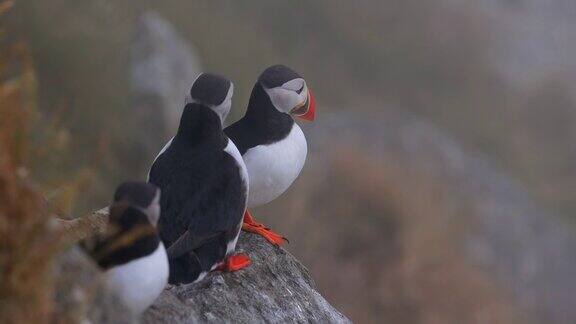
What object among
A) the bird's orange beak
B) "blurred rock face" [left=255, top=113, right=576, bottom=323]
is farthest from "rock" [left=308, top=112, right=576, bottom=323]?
the bird's orange beak

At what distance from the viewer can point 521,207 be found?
17969mm

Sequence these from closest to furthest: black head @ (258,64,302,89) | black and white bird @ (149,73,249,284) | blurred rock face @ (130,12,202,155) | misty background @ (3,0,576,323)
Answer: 1. black and white bird @ (149,73,249,284)
2. black head @ (258,64,302,89)
3. misty background @ (3,0,576,323)
4. blurred rock face @ (130,12,202,155)

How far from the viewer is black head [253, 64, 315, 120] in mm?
5828

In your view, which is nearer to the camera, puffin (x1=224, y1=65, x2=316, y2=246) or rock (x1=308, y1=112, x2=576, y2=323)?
puffin (x1=224, y1=65, x2=316, y2=246)

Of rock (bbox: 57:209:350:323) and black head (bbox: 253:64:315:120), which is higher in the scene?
black head (bbox: 253:64:315:120)

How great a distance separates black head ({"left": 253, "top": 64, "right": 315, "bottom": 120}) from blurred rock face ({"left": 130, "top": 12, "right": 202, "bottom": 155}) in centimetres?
801

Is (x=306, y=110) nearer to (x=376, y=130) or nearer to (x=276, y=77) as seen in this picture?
(x=276, y=77)

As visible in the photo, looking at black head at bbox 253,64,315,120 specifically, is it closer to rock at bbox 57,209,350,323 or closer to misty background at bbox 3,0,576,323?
rock at bbox 57,209,350,323

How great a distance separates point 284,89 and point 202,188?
112 centimetres

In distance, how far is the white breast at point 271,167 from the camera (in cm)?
566

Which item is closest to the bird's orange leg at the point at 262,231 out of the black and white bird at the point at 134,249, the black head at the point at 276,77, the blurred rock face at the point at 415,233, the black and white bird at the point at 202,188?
the black and white bird at the point at 202,188

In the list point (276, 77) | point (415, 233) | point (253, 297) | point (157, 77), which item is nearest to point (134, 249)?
point (253, 297)

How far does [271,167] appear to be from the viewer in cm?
566

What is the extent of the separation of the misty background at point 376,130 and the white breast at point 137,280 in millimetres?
379
